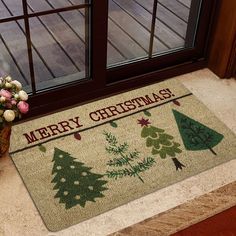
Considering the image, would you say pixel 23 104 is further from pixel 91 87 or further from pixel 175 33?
pixel 175 33

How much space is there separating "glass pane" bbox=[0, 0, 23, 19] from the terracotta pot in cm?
44

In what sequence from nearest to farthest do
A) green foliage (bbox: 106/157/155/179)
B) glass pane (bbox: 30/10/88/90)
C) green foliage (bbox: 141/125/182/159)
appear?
green foliage (bbox: 106/157/155/179), green foliage (bbox: 141/125/182/159), glass pane (bbox: 30/10/88/90)

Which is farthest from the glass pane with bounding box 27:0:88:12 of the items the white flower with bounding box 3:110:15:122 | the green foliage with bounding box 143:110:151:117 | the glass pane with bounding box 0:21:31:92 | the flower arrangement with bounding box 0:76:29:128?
the green foliage with bounding box 143:110:151:117

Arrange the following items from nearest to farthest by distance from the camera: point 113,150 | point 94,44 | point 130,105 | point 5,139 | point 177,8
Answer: point 5,139, point 113,150, point 94,44, point 130,105, point 177,8

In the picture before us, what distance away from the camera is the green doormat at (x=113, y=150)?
1608mm

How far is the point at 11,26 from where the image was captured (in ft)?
6.07

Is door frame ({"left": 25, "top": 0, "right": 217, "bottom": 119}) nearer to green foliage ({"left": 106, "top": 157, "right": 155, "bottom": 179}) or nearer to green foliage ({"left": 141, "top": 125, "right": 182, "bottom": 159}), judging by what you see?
Answer: green foliage ({"left": 141, "top": 125, "right": 182, "bottom": 159})

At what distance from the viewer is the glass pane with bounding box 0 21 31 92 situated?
1.98 meters

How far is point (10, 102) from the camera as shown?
1.59m

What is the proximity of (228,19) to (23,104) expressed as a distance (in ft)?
3.60

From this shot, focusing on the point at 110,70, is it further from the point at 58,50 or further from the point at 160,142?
the point at 160,142

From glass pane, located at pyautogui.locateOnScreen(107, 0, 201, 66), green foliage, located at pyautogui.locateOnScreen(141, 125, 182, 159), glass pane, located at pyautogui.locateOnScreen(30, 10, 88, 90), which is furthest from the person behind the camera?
glass pane, located at pyautogui.locateOnScreen(107, 0, 201, 66)

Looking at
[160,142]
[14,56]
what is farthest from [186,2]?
[14,56]

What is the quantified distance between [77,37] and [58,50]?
12 centimetres
